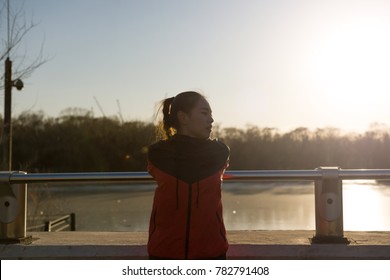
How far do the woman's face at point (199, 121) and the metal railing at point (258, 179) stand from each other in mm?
1088

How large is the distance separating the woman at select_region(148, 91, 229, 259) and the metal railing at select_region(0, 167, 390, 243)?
109 cm

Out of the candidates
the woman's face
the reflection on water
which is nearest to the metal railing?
the woman's face

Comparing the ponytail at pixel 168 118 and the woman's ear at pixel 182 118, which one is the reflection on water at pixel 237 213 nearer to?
the ponytail at pixel 168 118

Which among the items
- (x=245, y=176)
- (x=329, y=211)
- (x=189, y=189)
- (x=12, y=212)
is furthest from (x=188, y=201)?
(x=12, y=212)

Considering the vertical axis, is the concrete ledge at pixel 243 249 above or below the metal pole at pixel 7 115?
below

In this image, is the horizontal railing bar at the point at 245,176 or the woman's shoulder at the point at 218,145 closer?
the woman's shoulder at the point at 218,145

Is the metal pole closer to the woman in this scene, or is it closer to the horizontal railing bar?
the horizontal railing bar

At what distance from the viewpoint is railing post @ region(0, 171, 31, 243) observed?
393 centimetres

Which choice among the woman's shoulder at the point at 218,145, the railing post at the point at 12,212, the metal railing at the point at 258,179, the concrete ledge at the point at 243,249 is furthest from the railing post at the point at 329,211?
the railing post at the point at 12,212

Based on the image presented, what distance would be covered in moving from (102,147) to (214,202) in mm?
61491

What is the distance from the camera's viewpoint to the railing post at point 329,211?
3.79 metres

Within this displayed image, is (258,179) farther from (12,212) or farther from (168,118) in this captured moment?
(12,212)

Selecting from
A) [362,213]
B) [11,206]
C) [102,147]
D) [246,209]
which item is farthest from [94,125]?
[11,206]

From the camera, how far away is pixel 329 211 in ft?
12.6
